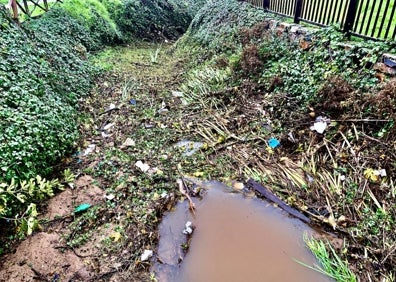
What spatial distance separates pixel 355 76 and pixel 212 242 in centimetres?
253

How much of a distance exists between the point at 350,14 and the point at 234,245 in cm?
331

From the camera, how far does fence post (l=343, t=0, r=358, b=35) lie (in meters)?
3.61

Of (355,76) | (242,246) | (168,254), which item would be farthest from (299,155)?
(168,254)

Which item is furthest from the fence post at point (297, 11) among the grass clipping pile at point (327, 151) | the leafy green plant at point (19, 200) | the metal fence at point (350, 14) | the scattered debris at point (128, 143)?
the leafy green plant at point (19, 200)

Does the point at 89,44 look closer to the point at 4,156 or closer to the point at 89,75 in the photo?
the point at 89,75

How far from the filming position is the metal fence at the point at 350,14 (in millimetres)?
3309

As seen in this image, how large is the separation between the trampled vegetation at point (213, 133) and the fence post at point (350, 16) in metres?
0.18

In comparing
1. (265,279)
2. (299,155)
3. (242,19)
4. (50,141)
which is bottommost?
(265,279)

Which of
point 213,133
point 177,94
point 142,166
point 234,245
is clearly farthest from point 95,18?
point 234,245

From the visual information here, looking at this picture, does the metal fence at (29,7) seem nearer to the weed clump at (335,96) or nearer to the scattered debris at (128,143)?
the scattered debris at (128,143)

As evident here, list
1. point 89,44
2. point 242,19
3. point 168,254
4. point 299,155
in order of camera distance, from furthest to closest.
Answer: point 89,44 < point 242,19 < point 299,155 < point 168,254

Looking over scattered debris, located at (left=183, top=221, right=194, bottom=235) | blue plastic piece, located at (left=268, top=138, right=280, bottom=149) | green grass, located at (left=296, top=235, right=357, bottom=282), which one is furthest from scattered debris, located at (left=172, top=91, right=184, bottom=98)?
green grass, located at (left=296, top=235, right=357, bottom=282)

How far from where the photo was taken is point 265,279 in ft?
7.20

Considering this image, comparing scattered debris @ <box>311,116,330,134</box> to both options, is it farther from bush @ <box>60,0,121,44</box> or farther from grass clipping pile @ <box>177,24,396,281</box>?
bush @ <box>60,0,121,44</box>
